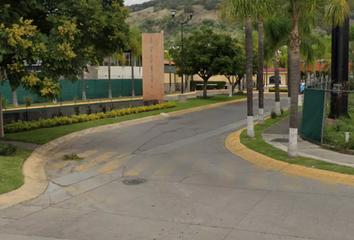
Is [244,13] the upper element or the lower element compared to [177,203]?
upper

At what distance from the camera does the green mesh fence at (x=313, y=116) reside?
13.1 meters

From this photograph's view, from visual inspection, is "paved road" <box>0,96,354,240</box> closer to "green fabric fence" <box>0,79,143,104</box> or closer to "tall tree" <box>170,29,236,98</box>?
"tall tree" <box>170,29,236,98</box>

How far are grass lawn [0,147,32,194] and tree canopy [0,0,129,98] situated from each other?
6.76ft

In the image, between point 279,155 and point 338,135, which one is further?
point 338,135

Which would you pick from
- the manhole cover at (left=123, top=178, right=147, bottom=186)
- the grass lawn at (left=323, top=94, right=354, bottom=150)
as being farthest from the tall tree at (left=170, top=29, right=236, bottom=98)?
the manhole cover at (left=123, top=178, right=147, bottom=186)

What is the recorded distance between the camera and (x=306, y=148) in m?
12.5

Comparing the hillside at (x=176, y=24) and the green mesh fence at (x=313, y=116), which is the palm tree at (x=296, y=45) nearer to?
the green mesh fence at (x=313, y=116)

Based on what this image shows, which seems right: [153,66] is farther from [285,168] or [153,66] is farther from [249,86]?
[285,168]

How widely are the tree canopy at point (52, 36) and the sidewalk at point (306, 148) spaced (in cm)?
683

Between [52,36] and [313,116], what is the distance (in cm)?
943

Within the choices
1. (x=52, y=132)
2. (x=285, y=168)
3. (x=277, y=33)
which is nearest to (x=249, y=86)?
(x=285, y=168)

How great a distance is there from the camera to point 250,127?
14.8m

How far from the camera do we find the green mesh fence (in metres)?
13.1

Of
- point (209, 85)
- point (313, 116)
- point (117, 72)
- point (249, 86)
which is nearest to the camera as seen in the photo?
point (313, 116)
